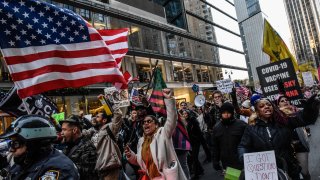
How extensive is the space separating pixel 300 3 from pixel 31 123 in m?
222

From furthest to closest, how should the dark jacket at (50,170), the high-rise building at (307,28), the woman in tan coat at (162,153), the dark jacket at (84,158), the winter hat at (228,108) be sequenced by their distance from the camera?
the high-rise building at (307,28)
the winter hat at (228,108)
the woman in tan coat at (162,153)
the dark jacket at (84,158)
the dark jacket at (50,170)

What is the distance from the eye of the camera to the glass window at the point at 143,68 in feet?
105

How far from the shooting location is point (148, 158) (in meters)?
4.37

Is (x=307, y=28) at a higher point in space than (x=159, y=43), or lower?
higher

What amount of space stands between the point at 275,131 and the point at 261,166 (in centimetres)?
69

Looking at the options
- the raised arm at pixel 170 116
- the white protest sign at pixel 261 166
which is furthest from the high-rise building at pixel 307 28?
the white protest sign at pixel 261 166

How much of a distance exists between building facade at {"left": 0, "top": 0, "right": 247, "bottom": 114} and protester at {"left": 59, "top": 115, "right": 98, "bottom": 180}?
16075 millimetres

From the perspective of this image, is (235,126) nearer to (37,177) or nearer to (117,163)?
(117,163)

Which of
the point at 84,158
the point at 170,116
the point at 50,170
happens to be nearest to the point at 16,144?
the point at 50,170

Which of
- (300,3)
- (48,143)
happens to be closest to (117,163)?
(48,143)

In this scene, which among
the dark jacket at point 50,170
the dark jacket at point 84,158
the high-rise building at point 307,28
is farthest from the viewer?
the high-rise building at point 307,28

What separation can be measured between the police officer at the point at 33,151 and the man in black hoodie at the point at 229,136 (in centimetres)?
326

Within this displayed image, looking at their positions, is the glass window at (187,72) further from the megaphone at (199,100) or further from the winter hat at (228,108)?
the winter hat at (228,108)

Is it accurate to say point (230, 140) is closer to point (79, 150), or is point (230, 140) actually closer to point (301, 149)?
point (301, 149)
